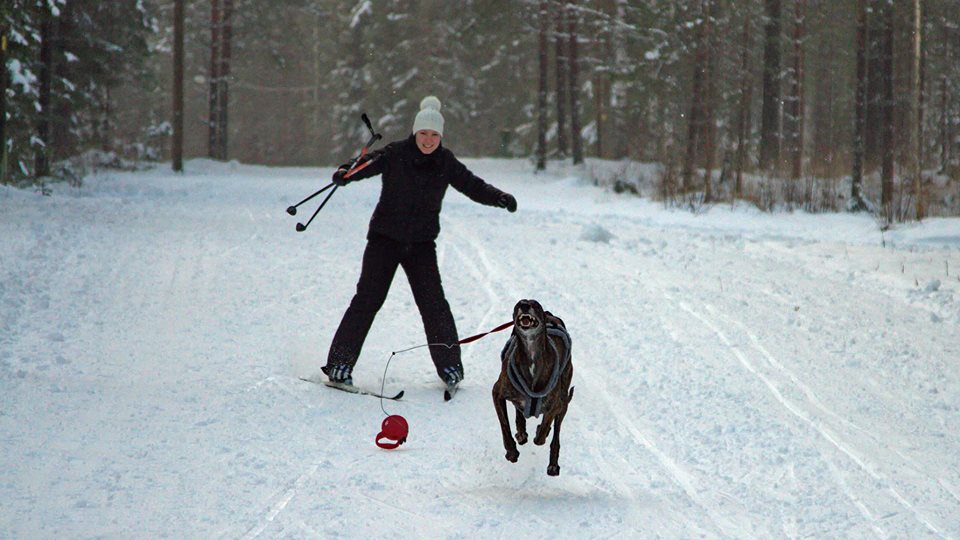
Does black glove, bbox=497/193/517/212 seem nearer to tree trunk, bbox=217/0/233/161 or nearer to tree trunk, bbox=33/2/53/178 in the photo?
tree trunk, bbox=33/2/53/178

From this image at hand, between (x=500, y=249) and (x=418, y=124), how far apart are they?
23.7 feet

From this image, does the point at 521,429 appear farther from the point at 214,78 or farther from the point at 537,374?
the point at 214,78

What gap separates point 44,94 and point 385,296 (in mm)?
20698

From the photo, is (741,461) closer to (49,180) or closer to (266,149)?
(49,180)

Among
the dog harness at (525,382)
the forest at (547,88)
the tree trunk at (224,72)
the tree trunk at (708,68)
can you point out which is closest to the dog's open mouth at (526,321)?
the dog harness at (525,382)

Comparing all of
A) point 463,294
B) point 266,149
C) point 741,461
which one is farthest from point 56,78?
point 266,149

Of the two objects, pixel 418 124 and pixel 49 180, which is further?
pixel 49 180

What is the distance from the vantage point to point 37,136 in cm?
2455

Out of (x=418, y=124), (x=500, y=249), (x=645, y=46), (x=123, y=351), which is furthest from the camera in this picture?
(x=645, y=46)

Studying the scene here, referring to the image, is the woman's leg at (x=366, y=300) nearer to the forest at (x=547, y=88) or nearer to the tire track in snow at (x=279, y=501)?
the tire track in snow at (x=279, y=501)

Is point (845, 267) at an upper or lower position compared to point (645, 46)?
lower

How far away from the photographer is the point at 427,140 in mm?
7059

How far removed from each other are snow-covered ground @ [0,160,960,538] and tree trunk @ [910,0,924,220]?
1.72 metres

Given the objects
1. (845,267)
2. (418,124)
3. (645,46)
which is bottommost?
(845,267)
